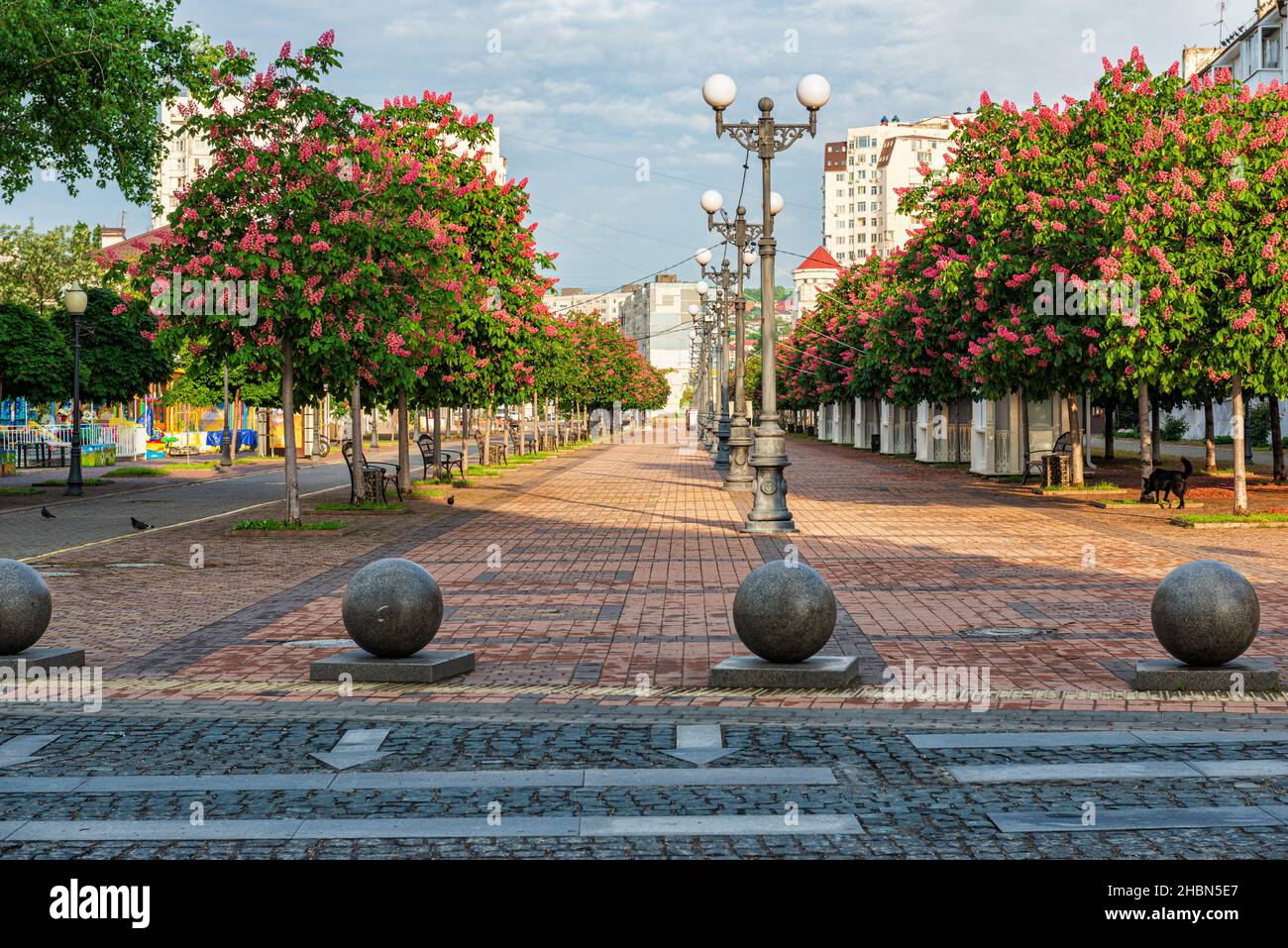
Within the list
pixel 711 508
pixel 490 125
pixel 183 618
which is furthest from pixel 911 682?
pixel 490 125

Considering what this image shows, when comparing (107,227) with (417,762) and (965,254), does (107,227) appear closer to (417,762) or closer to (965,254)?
(965,254)

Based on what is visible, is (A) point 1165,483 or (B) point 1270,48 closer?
(A) point 1165,483

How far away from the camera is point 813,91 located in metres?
21.2

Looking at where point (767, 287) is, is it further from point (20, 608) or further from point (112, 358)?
point (112, 358)

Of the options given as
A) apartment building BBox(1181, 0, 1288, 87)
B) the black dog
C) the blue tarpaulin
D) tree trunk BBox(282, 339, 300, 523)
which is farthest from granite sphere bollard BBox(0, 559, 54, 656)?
apartment building BBox(1181, 0, 1288, 87)

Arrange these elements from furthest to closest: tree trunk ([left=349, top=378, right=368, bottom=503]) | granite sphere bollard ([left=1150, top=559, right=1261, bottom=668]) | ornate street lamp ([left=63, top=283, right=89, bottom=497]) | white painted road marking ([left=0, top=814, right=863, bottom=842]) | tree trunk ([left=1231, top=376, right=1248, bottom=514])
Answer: ornate street lamp ([left=63, top=283, right=89, bottom=497]) < tree trunk ([left=349, top=378, right=368, bottom=503]) < tree trunk ([left=1231, top=376, right=1248, bottom=514]) < granite sphere bollard ([left=1150, top=559, right=1261, bottom=668]) < white painted road marking ([left=0, top=814, right=863, bottom=842])

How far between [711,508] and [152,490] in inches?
605

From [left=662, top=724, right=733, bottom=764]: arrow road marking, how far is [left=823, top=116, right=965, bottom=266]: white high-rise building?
168m

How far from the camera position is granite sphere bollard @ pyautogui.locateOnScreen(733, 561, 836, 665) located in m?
9.35

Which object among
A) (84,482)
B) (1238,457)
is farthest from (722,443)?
(1238,457)

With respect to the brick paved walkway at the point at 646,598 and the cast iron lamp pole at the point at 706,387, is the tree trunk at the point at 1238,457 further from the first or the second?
the cast iron lamp pole at the point at 706,387

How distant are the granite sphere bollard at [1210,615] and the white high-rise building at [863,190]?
16567 cm

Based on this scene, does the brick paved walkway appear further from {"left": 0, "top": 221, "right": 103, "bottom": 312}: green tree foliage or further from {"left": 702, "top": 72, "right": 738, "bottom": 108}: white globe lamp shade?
{"left": 0, "top": 221, "right": 103, "bottom": 312}: green tree foliage

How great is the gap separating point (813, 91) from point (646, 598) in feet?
34.1
